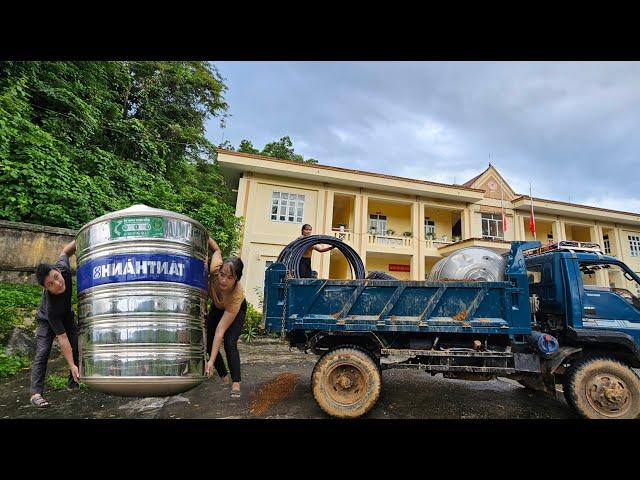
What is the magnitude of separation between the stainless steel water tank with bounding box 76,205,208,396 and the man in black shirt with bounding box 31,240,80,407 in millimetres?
619

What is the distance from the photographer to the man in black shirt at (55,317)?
3020 millimetres

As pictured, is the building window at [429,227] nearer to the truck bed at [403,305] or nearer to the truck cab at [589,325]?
the truck cab at [589,325]

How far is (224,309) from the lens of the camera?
3334mm

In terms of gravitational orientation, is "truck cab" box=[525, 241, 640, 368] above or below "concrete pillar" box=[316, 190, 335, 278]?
below

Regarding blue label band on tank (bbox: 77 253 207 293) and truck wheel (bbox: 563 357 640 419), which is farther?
truck wheel (bbox: 563 357 640 419)

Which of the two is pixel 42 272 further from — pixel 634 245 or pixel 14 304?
pixel 634 245

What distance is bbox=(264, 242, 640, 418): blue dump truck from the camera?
12.5 ft

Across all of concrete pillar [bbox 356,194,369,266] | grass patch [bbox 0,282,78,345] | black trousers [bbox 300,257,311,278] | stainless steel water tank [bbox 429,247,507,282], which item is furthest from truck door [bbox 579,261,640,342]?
concrete pillar [bbox 356,194,369,266]

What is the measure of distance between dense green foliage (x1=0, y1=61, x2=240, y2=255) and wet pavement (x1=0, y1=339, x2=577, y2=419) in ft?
12.1

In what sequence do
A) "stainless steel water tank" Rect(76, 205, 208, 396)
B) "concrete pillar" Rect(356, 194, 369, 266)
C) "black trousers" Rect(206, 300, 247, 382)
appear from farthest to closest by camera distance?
"concrete pillar" Rect(356, 194, 369, 266), "black trousers" Rect(206, 300, 247, 382), "stainless steel water tank" Rect(76, 205, 208, 396)

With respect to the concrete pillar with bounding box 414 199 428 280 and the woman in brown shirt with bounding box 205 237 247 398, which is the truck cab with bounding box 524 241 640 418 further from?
the concrete pillar with bounding box 414 199 428 280

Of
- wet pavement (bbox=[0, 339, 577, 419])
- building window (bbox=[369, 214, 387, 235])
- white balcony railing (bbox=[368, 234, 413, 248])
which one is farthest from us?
building window (bbox=[369, 214, 387, 235])

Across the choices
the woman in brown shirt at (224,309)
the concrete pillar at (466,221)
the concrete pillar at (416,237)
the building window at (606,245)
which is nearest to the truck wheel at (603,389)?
the woman in brown shirt at (224,309)

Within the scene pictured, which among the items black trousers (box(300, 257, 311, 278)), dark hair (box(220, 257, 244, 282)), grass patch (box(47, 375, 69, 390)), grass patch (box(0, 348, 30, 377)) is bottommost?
grass patch (box(47, 375, 69, 390))
